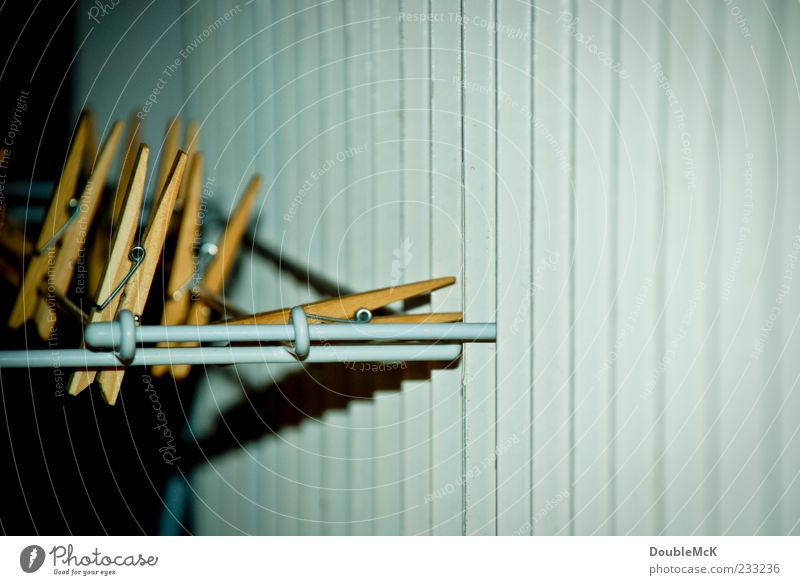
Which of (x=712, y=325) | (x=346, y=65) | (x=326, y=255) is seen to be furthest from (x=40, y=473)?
(x=712, y=325)

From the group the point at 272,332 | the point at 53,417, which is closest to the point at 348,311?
the point at 272,332

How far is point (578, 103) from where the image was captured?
1.44ft

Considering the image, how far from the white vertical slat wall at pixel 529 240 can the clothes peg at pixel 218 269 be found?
0.15 feet

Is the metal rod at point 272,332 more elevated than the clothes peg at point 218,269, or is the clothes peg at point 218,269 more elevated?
the clothes peg at point 218,269

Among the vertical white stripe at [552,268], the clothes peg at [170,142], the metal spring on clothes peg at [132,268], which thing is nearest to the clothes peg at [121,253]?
the metal spring on clothes peg at [132,268]

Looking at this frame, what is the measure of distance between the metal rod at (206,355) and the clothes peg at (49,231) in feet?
0.14

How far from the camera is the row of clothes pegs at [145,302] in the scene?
0.32 metres

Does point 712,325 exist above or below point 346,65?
below

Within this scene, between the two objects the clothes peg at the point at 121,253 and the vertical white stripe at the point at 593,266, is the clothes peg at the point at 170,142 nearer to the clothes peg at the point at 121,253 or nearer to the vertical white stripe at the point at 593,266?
the clothes peg at the point at 121,253

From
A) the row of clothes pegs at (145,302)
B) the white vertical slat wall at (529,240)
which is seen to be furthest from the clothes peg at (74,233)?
the white vertical slat wall at (529,240)

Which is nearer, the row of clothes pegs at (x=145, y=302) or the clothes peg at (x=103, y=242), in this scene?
the row of clothes pegs at (x=145, y=302)

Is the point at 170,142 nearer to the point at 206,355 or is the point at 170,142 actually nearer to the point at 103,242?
the point at 103,242
